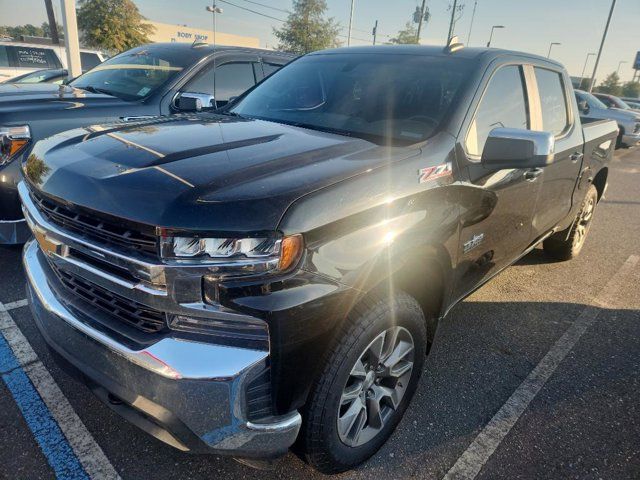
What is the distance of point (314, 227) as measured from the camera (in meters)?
1.57

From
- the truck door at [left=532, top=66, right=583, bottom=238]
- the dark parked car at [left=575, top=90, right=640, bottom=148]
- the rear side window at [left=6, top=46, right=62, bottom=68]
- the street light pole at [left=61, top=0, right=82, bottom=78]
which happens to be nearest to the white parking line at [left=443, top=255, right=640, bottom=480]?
the truck door at [left=532, top=66, right=583, bottom=238]

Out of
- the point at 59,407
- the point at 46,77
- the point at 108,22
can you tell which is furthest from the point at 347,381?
the point at 108,22

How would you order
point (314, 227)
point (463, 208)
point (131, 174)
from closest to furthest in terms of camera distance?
point (314, 227), point (131, 174), point (463, 208)

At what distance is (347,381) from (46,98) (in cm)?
366

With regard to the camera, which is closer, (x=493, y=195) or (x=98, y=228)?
(x=98, y=228)

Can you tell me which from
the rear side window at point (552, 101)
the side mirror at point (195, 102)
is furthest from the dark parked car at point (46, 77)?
the rear side window at point (552, 101)

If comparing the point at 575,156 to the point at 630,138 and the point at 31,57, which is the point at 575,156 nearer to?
the point at 630,138

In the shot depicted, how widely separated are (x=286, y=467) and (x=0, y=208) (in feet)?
8.60

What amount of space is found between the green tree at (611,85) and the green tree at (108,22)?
5014cm

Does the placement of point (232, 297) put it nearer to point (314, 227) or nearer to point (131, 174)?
point (314, 227)

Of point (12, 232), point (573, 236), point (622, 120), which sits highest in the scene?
point (12, 232)

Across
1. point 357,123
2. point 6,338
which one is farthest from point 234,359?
point 6,338

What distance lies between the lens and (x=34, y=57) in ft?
→ 40.3

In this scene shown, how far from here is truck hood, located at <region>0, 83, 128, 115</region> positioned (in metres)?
3.59
